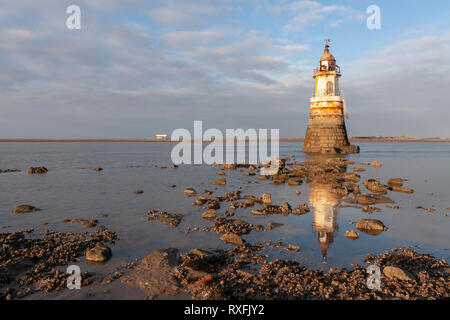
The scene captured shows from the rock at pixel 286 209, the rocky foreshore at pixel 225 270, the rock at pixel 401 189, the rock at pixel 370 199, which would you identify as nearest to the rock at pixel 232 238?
the rocky foreshore at pixel 225 270

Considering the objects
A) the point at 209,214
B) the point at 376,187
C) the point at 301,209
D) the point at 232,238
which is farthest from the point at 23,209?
the point at 376,187

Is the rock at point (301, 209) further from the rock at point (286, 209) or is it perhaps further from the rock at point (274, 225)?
the rock at point (274, 225)

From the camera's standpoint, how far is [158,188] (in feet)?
72.7

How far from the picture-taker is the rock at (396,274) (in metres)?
6.76

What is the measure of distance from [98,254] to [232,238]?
4.75 metres

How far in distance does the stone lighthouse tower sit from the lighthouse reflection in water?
2789 centimetres

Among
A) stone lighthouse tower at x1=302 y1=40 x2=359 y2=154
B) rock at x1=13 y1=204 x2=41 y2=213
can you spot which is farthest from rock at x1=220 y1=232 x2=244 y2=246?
stone lighthouse tower at x1=302 y1=40 x2=359 y2=154

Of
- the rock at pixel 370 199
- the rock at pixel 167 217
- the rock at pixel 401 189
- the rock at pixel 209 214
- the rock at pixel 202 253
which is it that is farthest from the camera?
the rock at pixel 401 189

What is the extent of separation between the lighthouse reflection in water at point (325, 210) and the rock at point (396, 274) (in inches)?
68.5

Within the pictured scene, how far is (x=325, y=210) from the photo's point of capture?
13945mm

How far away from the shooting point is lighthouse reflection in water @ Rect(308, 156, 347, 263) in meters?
10.1

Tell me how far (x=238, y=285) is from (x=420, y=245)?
24.5ft
